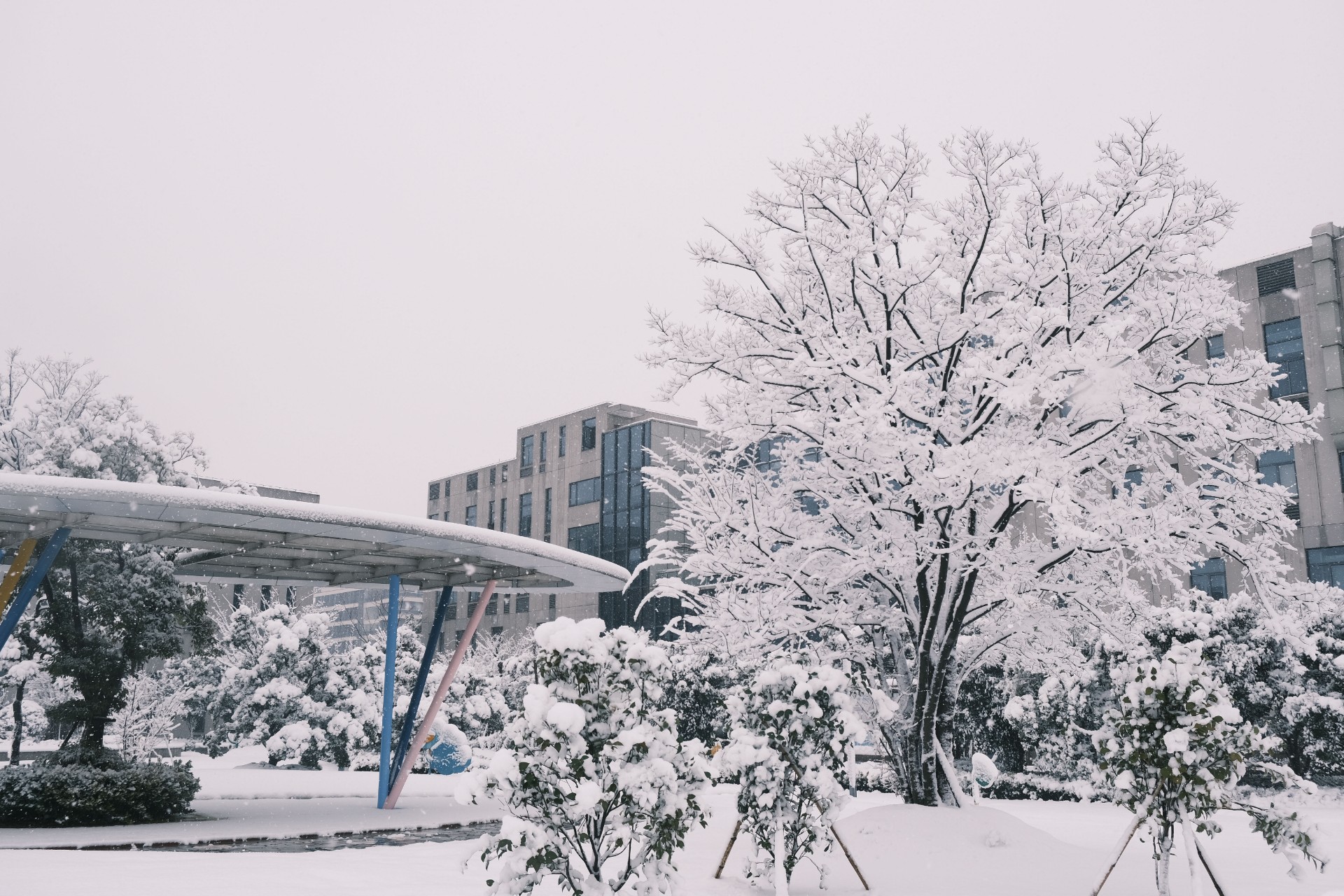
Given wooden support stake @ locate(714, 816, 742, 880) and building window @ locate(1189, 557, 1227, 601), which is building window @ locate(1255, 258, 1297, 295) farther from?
wooden support stake @ locate(714, 816, 742, 880)

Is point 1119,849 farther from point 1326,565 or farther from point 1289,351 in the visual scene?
Answer: point 1289,351

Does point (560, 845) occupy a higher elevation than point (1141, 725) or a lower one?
lower

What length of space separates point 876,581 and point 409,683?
2053cm

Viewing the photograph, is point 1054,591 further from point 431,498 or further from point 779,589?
point 431,498

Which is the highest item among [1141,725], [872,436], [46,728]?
[872,436]

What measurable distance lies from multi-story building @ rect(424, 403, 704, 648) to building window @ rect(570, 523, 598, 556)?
0.23ft

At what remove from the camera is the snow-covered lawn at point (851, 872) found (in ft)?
28.1

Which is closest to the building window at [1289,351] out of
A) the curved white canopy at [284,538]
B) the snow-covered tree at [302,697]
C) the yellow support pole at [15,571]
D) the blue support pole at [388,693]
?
the curved white canopy at [284,538]

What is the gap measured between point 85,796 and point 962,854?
38.3 ft

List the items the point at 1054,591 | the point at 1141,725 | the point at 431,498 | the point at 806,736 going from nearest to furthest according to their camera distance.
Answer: the point at 1141,725 → the point at 806,736 → the point at 1054,591 → the point at 431,498

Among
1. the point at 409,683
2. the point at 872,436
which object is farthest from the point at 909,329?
the point at 409,683

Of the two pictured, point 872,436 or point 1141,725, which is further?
point 872,436

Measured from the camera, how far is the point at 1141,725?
28.5 feet

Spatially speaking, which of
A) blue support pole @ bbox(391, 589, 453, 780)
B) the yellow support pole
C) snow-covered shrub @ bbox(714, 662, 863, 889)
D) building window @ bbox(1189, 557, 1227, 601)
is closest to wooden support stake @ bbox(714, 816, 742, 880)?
snow-covered shrub @ bbox(714, 662, 863, 889)
